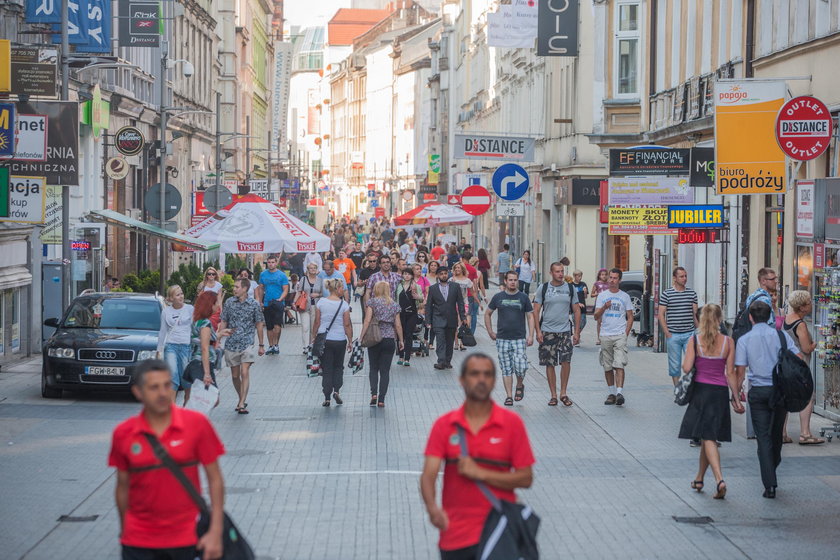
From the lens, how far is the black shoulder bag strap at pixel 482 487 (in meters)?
6.19

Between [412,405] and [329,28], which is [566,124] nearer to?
[412,405]

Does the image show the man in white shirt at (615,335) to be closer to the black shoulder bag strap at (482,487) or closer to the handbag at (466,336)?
the handbag at (466,336)

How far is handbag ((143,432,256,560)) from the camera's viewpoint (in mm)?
6230

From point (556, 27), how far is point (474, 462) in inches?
1431

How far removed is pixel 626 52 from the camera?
3631 cm

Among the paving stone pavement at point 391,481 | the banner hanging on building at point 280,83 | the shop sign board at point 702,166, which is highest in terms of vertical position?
the banner hanging on building at point 280,83

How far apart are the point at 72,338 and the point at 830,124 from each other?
9.58 metres

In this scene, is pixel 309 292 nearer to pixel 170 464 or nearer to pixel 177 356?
pixel 177 356

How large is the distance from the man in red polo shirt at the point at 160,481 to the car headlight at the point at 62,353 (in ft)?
38.8

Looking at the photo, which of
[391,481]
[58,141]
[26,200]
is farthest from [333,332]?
[58,141]

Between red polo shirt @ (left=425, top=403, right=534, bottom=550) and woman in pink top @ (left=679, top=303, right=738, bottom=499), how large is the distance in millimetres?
5673

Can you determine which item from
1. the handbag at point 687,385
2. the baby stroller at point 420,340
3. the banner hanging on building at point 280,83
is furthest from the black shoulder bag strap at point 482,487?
the banner hanging on building at point 280,83

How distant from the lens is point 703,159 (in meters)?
22.2

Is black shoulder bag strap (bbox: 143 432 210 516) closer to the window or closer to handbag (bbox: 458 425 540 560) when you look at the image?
handbag (bbox: 458 425 540 560)
